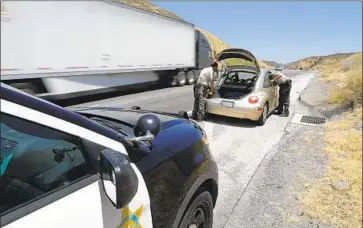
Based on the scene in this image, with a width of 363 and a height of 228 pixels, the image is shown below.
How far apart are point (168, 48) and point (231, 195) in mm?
14973

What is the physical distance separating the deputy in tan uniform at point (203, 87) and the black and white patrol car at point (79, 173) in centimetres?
616

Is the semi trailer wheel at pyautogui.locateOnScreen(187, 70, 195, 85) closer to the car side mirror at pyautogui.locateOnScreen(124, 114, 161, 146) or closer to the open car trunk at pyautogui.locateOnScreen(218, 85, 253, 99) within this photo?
the open car trunk at pyautogui.locateOnScreen(218, 85, 253, 99)

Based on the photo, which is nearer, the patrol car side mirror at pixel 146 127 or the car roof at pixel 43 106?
the car roof at pixel 43 106

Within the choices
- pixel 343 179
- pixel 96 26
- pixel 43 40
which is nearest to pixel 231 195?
pixel 343 179

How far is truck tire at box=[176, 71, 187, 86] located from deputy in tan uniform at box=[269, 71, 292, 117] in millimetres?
11456

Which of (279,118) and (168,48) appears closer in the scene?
(279,118)

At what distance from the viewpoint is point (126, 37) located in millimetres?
14430

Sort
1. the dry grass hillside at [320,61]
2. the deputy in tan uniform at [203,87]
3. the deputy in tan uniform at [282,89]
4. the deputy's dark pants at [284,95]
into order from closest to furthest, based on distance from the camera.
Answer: the deputy in tan uniform at [203,87], the deputy in tan uniform at [282,89], the deputy's dark pants at [284,95], the dry grass hillside at [320,61]

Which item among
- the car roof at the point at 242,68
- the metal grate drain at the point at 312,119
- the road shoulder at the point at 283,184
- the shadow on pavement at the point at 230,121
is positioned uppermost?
the car roof at the point at 242,68

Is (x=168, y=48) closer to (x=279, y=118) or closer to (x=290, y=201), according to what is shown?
(x=279, y=118)

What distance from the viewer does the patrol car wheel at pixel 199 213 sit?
2.63 metres

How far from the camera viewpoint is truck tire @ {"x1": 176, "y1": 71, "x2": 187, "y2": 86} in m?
21.0

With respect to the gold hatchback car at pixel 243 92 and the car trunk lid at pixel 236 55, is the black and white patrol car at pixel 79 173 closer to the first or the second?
the gold hatchback car at pixel 243 92

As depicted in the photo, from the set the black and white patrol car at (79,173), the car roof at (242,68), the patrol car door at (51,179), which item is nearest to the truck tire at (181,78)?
the car roof at (242,68)
